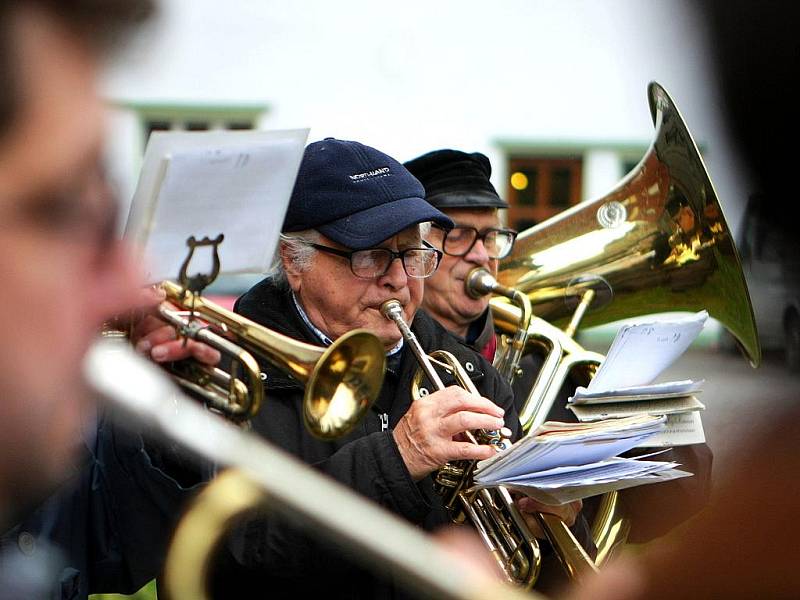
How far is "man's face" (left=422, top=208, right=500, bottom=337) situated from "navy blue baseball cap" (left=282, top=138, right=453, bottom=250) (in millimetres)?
784

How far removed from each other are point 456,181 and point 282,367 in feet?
5.25

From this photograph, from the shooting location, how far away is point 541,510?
240 centimetres

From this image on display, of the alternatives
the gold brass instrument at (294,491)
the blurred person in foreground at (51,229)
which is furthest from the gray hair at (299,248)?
the blurred person in foreground at (51,229)

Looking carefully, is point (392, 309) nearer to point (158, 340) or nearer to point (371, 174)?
point (371, 174)

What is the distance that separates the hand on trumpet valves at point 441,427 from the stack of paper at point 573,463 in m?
0.07

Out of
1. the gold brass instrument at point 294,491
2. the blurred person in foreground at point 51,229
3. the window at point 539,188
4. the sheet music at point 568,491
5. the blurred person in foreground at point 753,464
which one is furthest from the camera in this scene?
the window at point 539,188

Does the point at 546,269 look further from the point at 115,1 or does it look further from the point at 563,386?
the point at 115,1

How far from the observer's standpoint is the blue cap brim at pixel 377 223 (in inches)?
98.0

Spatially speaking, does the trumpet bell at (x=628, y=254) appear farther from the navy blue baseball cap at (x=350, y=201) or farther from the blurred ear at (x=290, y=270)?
the blurred ear at (x=290, y=270)

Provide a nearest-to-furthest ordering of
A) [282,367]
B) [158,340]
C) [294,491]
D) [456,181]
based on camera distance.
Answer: [294,491]
[158,340]
[282,367]
[456,181]

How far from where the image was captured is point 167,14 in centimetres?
77

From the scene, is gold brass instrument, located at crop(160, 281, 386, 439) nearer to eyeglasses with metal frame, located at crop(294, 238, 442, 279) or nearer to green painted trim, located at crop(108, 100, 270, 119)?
eyeglasses with metal frame, located at crop(294, 238, 442, 279)

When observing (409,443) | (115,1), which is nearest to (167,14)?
(115,1)

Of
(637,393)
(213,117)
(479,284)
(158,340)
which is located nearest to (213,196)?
(158,340)
